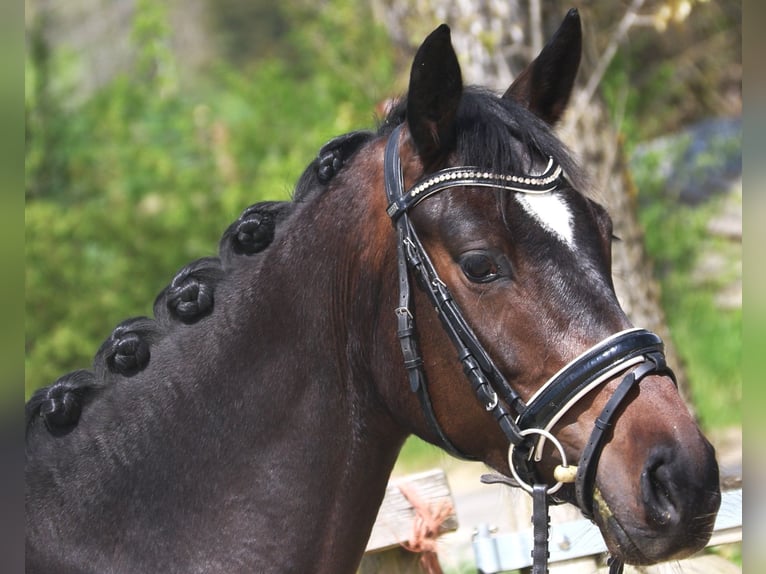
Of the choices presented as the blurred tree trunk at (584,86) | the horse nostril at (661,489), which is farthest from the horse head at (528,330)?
the blurred tree trunk at (584,86)

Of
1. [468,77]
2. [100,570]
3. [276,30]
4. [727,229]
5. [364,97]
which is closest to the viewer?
[100,570]

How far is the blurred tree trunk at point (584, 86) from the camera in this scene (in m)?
5.40

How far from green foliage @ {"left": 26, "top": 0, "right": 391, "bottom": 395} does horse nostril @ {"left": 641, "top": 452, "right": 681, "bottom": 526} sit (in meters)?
5.83

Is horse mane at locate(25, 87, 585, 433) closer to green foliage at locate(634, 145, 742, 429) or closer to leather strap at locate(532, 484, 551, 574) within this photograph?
leather strap at locate(532, 484, 551, 574)

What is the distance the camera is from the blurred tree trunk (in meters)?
5.40

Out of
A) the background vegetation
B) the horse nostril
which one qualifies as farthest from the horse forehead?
the background vegetation

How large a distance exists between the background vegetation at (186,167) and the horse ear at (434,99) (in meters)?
5.23

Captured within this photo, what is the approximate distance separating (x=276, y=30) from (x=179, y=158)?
377 inches

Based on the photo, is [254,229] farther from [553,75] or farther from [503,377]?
[553,75]

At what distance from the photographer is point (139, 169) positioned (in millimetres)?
8992
